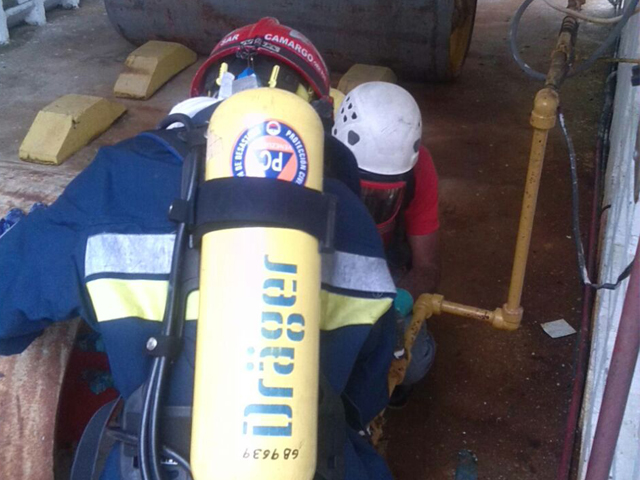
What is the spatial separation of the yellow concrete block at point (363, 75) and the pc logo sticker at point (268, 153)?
3.98m

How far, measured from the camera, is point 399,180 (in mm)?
2742

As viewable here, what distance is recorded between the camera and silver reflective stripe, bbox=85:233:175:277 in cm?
150

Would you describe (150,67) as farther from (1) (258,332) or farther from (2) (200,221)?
(1) (258,332)

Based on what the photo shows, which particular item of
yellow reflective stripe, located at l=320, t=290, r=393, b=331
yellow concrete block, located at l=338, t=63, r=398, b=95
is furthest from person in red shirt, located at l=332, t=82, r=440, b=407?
yellow concrete block, located at l=338, t=63, r=398, b=95

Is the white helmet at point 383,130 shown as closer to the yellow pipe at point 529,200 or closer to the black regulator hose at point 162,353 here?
the yellow pipe at point 529,200

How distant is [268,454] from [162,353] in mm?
303

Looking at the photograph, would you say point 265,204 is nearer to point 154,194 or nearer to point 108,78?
point 154,194

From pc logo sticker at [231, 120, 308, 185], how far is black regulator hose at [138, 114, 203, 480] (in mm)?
127

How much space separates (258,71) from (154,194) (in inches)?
46.0

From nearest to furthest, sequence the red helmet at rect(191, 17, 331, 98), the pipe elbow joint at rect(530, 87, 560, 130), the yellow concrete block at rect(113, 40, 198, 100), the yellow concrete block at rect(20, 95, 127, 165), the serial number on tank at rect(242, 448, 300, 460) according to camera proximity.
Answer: the serial number on tank at rect(242, 448, 300, 460) < the pipe elbow joint at rect(530, 87, 560, 130) < the red helmet at rect(191, 17, 331, 98) < the yellow concrete block at rect(20, 95, 127, 165) < the yellow concrete block at rect(113, 40, 198, 100)

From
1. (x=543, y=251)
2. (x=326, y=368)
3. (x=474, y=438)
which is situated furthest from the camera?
(x=543, y=251)

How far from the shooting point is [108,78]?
20.4 ft

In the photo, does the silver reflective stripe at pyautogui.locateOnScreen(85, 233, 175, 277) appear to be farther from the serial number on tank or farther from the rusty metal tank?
the rusty metal tank

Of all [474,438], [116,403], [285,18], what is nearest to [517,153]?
[285,18]
